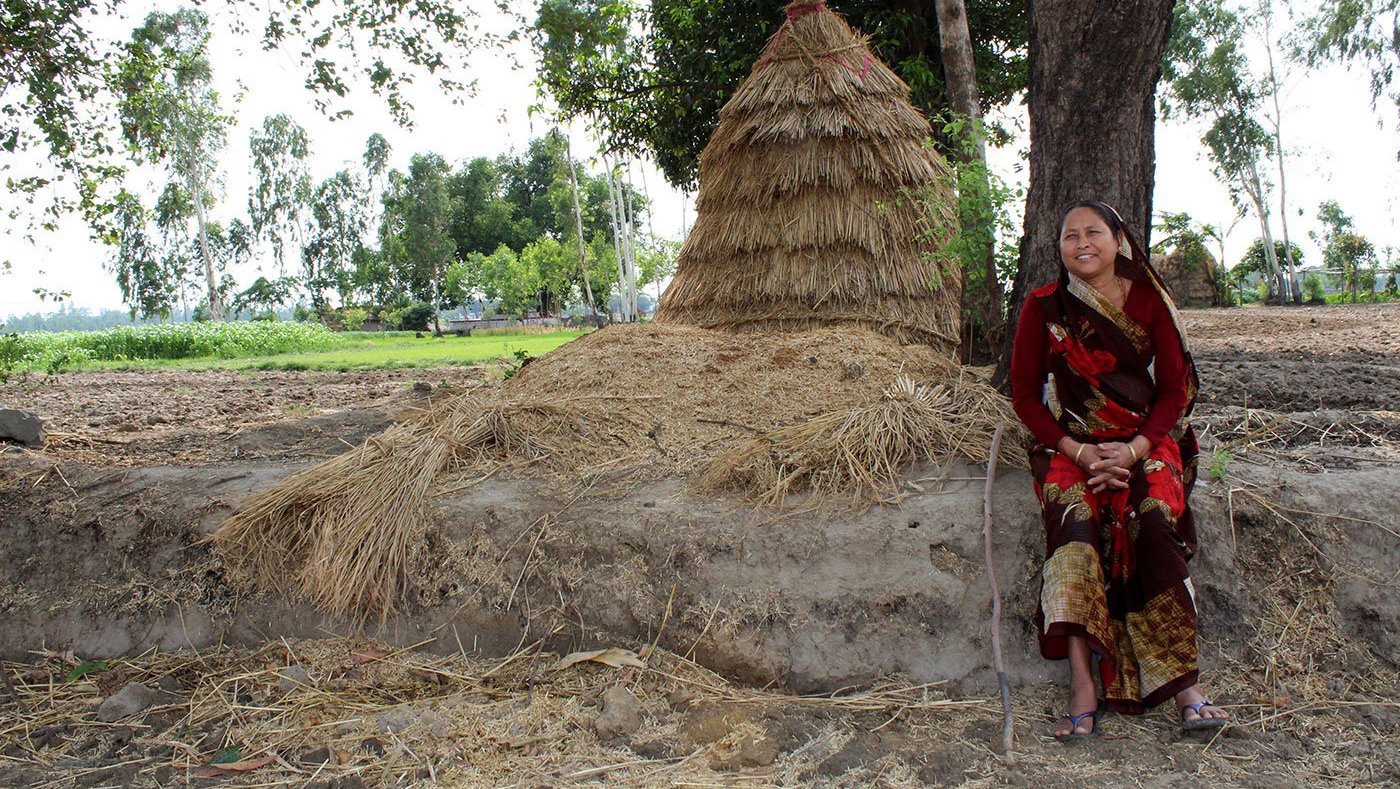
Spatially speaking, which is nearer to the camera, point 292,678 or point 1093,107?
point 292,678

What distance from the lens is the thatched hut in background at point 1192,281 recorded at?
2075cm

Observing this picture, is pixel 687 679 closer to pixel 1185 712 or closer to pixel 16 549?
pixel 1185 712

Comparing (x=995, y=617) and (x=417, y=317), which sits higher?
(x=417, y=317)

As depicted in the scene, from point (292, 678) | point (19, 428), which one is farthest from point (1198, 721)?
point (19, 428)

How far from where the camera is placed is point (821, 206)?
18.0ft

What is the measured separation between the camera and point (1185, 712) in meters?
2.23

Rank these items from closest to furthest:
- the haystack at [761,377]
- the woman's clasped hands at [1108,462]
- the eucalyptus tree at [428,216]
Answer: the woman's clasped hands at [1108,462] → the haystack at [761,377] → the eucalyptus tree at [428,216]

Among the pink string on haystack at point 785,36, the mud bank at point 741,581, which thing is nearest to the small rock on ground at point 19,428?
the mud bank at point 741,581

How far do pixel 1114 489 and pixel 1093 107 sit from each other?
1.59m

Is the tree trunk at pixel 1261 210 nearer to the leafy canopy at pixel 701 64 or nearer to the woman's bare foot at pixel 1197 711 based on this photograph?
the leafy canopy at pixel 701 64

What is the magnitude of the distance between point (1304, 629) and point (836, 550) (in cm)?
136

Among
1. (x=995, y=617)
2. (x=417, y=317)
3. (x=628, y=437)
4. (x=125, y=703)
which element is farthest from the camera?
(x=417, y=317)

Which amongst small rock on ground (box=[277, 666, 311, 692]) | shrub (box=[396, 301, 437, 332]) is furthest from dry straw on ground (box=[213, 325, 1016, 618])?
shrub (box=[396, 301, 437, 332])

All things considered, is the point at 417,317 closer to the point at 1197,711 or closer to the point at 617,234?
the point at 617,234
